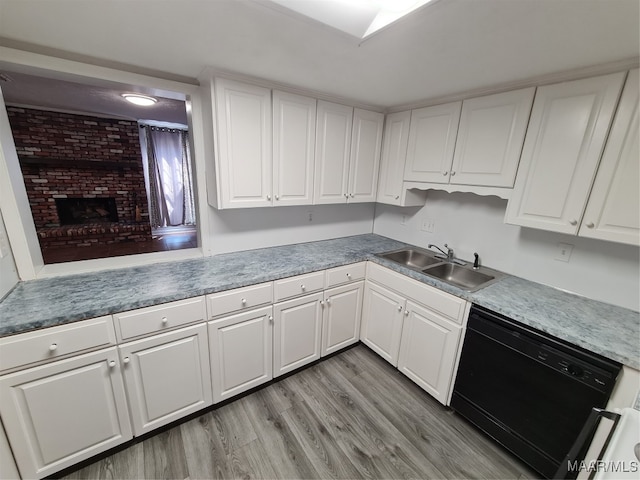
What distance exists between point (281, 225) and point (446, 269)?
1.48 m

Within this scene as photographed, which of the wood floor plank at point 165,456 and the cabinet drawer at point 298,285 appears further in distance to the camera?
the cabinet drawer at point 298,285

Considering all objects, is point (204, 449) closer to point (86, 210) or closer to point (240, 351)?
point (240, 351)

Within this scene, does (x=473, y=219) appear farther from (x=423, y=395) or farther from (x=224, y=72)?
(x=224, y=72)

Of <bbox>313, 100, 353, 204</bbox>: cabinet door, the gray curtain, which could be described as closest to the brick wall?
the gray curtain

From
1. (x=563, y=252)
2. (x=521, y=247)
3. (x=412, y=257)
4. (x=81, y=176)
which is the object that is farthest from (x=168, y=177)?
(x=563, y=252)

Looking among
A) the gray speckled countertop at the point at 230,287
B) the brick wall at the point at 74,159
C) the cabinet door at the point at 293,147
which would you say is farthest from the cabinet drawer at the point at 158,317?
the brick wall at the point at 74,159

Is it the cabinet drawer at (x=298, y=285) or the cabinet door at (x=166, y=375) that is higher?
the cabinet drawer at (x=298, y=285)

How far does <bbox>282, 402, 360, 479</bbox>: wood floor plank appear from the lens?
145 centimetres

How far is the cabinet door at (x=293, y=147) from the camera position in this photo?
188cm

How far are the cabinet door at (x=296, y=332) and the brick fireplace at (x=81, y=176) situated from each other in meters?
4.52

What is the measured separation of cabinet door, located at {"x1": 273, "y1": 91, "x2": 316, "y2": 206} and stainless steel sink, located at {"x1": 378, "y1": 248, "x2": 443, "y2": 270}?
0.93 metres

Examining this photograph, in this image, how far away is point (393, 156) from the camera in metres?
2.40

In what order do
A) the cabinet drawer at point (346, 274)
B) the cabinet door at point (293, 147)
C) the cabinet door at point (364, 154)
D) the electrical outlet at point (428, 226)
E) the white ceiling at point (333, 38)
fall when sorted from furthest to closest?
the electrical outlet at point (428, 226)
the cabinet door at point (364, 154)
the cabinet drawer at point (346, 274)
the cabinet door at point (293, 147)
the white ceiling at point (333, 38)

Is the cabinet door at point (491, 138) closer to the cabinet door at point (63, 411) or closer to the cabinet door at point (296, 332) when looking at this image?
the cabinet door at point (296, 332)
